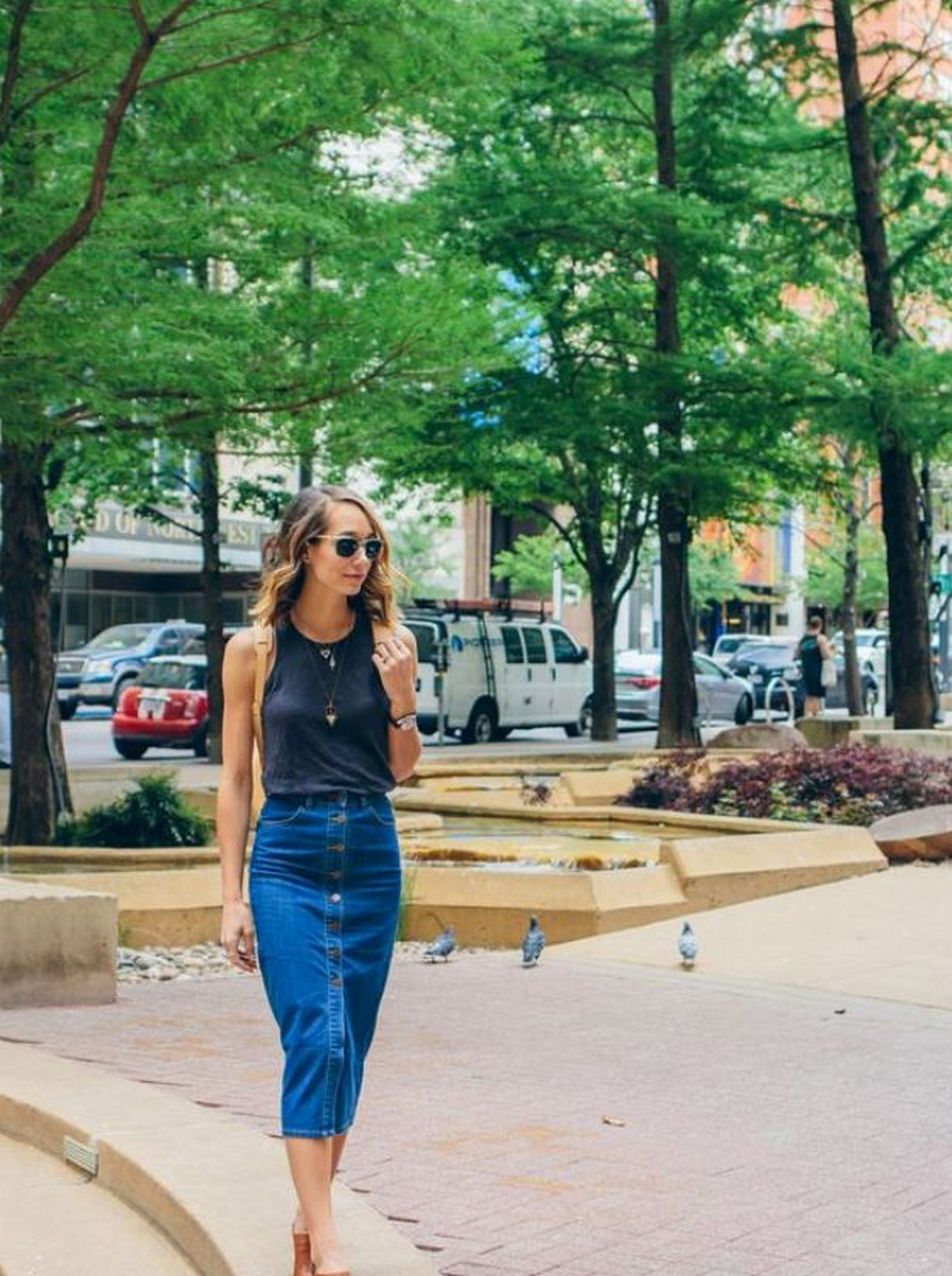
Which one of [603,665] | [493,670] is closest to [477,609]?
[493,670]

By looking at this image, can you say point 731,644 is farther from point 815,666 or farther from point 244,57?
point 244,57

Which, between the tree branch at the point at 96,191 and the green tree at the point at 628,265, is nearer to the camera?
the tree branch at the point at 96,191

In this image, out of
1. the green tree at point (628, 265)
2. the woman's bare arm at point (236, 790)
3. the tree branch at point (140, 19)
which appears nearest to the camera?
the woman's bare arm at point (236, 790)

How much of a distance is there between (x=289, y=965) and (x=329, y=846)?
277 millimetres

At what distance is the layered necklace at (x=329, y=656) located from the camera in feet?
17.3

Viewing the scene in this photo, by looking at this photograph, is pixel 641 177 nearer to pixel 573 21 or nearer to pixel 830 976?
pixel 573 21

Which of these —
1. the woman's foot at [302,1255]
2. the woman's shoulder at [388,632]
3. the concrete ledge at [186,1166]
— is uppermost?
the woman's shoulder at [388,632]

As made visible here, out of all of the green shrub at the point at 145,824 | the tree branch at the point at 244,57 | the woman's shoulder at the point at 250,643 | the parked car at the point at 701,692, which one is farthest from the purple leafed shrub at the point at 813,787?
the parked car at the point at 701,692

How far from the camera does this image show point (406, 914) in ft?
42.6

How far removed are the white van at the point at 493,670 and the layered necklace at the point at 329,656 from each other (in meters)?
28.6

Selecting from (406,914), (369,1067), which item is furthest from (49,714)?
(369,1067)

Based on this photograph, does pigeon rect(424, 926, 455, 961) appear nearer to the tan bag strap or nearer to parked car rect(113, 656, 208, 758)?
the tan bag strap

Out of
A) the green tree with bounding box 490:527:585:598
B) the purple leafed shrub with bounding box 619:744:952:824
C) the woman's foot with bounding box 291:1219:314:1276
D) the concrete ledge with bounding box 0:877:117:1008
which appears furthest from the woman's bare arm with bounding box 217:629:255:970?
the green tree with bounding box 490:527:585:598

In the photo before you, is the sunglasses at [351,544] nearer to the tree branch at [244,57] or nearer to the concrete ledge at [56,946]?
the concrete ledge at [56,946]
